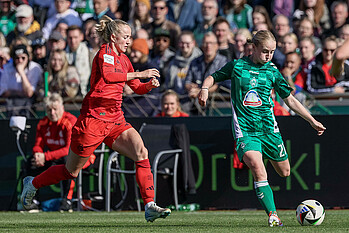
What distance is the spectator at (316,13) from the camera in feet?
48.7

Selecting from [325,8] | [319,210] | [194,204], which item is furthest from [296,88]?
[319,210]

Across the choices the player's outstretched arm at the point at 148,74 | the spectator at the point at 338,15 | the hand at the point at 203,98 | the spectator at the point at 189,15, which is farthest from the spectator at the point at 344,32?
the player's outstretched arm at the point at 148,74

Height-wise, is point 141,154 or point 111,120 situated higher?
point 111,120

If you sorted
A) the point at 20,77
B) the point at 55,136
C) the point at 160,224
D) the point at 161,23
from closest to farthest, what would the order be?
1. the point at 160,224
2. the point at 55,136
3. the point at 20,77
4. the point at 161,23

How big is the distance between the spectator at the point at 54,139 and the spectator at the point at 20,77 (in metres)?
1.14

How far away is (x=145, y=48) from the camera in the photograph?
1355 centimetres

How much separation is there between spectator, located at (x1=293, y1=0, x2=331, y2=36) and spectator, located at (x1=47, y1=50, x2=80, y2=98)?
4.45 m

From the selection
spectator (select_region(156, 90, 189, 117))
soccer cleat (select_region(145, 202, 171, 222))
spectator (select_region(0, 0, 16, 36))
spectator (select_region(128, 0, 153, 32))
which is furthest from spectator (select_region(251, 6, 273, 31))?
soccer cleat (select_region(145, 202, 171, 222))

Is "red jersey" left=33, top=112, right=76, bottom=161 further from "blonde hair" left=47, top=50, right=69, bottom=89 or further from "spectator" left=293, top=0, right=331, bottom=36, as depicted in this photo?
"spectator" left=293, top=0, right=331, bottom=36

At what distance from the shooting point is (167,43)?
1403 centimetres

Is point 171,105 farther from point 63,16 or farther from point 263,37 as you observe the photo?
point 63,16

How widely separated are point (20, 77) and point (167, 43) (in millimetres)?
2700

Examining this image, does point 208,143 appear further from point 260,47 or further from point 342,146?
point 260,47

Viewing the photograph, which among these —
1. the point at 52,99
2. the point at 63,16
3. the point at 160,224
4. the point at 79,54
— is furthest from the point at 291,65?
the point at 63,16
